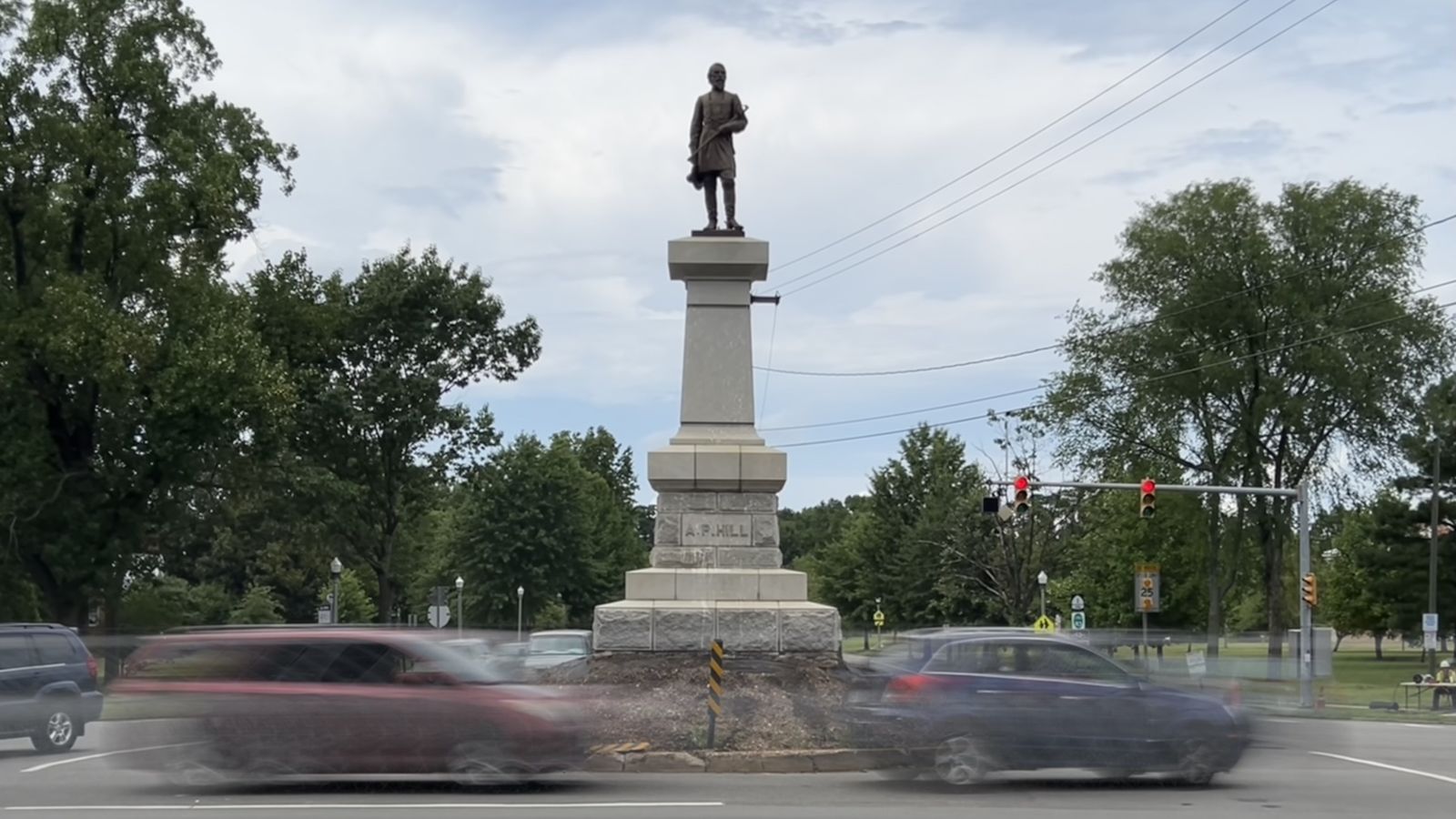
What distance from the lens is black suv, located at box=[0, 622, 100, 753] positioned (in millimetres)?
19953

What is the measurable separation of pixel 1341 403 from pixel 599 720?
38.9 meters

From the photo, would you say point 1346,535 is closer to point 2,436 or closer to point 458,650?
point 2,436

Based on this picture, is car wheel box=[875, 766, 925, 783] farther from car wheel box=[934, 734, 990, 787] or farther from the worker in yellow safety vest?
the worker in yellow safety vest

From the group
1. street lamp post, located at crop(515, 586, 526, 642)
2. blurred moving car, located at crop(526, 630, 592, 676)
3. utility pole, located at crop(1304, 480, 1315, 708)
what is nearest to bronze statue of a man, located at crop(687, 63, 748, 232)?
blurred moving car, located at crop(526, 630, 592, 676)

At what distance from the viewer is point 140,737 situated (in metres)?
15.4

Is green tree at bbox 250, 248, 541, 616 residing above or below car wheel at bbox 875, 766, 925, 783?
above

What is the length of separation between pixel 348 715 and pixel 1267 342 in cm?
4306

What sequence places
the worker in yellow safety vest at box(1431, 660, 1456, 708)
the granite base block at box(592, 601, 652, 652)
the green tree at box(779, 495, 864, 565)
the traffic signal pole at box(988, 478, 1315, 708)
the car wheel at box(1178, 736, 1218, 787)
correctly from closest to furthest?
the car wheel at box(1178, 736, 1218, 787) < the granite base block at box(592, 601, 652, 652) < the traffic signal pole at box(988, 478, 1315, 708) < the worker in yellow safety vest at box(1431, 660, 1456, 708) < the green tree at box(779, 495, 864, 565)

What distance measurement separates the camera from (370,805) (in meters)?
13.9

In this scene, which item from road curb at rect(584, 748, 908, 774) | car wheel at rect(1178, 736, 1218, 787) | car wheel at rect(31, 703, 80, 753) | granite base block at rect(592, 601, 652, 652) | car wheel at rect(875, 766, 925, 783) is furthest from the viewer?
→ granite base block at rect(592, 601, 652, 652)

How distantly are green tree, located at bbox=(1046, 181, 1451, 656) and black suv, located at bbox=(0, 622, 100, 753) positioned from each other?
37.9m

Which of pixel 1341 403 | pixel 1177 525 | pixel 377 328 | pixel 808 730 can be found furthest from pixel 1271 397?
pixel 808 730

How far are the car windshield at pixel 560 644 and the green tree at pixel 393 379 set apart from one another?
20.2 metres

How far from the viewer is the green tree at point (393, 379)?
49.7 metres
